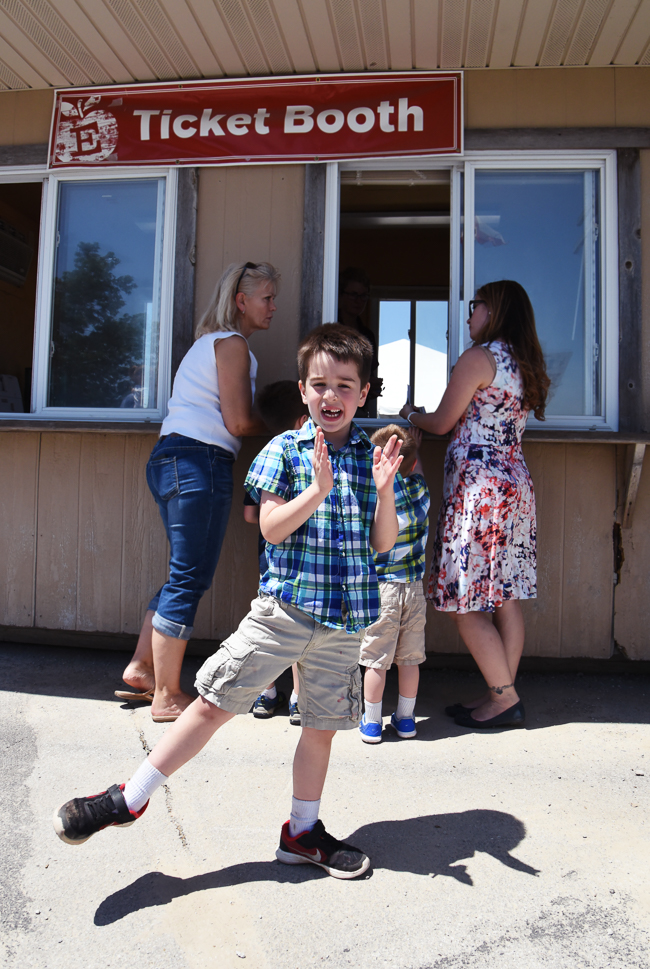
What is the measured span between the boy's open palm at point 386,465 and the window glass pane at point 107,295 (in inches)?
87.1

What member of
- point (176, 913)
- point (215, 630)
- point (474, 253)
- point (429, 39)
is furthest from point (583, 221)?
point (176, 913)

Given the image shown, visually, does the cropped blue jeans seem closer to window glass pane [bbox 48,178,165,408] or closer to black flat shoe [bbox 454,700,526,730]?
window glass pane [bbox 48,178,165,408]

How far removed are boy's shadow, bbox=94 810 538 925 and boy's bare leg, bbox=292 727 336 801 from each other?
205mm

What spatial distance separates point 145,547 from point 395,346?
4.73m

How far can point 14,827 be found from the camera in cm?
202

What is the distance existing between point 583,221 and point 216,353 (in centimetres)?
203

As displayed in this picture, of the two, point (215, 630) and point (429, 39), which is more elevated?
point (429, 39)

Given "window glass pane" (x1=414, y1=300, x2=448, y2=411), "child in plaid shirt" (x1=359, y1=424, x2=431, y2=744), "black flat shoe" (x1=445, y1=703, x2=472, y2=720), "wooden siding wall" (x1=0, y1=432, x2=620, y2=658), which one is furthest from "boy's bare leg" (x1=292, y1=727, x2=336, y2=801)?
"window glass pane" (x1=414, y1=300, x2=448, y2=411)

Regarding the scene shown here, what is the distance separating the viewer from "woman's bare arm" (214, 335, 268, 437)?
285 centimetres

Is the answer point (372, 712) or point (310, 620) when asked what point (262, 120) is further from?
point (372, 712)

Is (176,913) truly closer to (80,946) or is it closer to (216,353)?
(80,946)

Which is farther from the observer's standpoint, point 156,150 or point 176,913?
point 156,150

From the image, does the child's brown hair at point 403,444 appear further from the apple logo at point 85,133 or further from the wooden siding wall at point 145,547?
the apple logo at point 85,133

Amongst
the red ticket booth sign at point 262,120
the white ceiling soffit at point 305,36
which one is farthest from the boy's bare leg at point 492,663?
the white ceiling soffit at point 305,36
